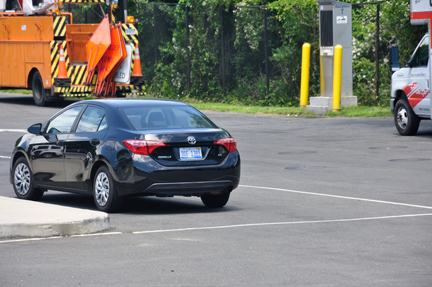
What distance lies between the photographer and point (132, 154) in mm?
9750

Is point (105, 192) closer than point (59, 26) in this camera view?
Yes

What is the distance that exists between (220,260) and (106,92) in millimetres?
19484

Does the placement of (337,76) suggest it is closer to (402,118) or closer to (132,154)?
(402,118)

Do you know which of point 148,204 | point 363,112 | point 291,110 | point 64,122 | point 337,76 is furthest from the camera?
point 291,110

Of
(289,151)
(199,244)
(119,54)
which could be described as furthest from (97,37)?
(199,244)

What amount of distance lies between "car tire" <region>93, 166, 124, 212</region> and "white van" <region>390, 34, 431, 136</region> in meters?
9.54

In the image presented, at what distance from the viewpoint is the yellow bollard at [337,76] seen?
76.6 ft

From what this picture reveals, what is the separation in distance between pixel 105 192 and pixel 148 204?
1.07 metres

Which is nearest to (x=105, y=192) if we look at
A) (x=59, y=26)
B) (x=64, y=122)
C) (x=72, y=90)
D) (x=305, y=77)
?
(x=64, y=122)

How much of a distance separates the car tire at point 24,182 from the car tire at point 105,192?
4.76 feet

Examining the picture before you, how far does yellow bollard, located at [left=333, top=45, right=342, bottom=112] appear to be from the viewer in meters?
23.4

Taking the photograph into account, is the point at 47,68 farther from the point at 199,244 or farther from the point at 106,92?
the point at 199,244

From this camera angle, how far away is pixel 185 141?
9867mm

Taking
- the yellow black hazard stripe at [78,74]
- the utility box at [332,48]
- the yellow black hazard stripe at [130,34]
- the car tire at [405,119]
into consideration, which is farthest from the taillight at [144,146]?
the yellow black hazard stripe at [78,74]
